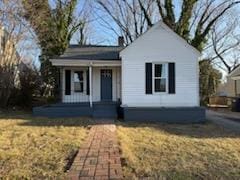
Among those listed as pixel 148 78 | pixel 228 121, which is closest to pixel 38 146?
pixel 148 78

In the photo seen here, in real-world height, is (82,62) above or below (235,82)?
above

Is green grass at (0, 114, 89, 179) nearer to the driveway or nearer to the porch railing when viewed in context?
the porch railing

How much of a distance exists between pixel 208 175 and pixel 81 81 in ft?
48.1

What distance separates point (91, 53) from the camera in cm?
2198

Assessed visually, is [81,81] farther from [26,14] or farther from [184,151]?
[184,151]

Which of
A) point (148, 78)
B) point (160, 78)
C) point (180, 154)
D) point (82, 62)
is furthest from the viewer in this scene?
point (82, 62)

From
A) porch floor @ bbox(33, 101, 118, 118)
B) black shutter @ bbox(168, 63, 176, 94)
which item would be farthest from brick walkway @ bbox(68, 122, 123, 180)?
black shutter @ bbox(168, 63, 176, 94)

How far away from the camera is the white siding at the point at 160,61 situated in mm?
17891

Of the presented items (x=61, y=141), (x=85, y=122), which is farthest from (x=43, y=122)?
(x=61, y=141)

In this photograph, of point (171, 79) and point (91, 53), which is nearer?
point (171, 79)

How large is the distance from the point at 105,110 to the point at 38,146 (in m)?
8.74

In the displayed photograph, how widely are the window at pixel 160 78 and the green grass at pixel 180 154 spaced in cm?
472

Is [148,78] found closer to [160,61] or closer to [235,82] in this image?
[160,61]

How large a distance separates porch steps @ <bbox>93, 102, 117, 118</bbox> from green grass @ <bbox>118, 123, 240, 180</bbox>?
454 centimetres
